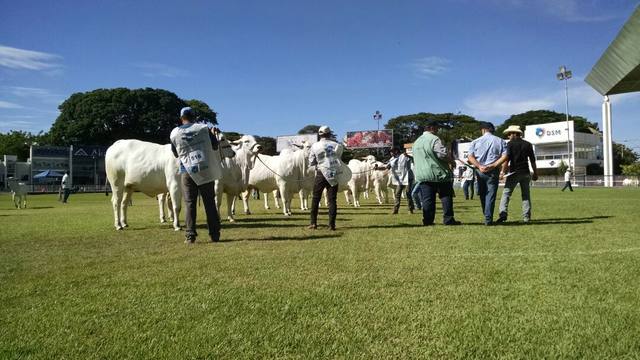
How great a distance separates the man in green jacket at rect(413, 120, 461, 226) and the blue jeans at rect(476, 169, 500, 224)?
0.63 meters

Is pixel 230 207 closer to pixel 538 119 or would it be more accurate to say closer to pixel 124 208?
pixel 124 208

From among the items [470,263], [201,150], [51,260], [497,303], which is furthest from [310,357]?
[201,150]

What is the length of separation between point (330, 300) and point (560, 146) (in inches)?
3415

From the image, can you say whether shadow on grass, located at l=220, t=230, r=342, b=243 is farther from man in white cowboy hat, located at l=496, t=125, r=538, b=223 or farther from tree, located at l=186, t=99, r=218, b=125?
tree, located at l=186, t=99, r=218, b=125

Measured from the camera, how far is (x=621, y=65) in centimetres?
1695

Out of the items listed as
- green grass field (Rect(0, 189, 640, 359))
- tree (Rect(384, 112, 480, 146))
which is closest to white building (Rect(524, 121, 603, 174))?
tree (Rect(384, 112, 480, 146))

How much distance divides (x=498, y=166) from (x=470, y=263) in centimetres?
480

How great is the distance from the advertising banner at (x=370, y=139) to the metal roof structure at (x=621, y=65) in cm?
5533

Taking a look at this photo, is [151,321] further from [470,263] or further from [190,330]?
[470,263]

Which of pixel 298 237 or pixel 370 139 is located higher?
pixel 370 139

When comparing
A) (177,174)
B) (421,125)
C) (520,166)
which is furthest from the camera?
(421,125)

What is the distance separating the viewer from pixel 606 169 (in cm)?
5069

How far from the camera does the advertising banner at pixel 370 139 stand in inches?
3044

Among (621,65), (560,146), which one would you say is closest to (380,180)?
(621,65)
